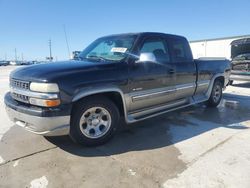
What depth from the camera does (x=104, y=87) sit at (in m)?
3.44

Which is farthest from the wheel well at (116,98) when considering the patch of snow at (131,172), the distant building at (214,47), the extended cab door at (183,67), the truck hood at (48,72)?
the distant building at (214,47)

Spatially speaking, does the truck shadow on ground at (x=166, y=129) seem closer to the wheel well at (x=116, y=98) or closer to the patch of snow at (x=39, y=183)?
the wheel well at (x=116, y=98)

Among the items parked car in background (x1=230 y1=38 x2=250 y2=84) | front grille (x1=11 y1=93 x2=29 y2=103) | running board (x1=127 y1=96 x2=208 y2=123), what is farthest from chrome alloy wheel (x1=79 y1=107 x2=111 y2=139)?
parked car in background (x1=230 y1=38 x2=250 y2=84)

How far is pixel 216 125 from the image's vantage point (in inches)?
188

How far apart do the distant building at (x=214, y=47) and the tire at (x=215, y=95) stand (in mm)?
17215

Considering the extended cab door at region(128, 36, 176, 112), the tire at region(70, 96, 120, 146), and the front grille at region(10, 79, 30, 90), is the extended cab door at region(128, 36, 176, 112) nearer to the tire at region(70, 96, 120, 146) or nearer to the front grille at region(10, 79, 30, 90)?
the tire at region(70, 96, 120, 146)

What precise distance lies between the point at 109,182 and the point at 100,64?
176 cm

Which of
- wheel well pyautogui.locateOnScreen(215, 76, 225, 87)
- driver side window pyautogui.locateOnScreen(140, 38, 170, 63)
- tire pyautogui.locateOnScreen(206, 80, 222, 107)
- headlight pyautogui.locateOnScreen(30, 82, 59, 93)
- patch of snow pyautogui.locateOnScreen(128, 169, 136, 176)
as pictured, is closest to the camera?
patch of snow pyautogui.locateOnScreen(128, 169, 136, 176)

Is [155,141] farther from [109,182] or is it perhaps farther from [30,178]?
[30,178]

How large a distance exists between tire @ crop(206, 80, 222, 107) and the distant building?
17215mm

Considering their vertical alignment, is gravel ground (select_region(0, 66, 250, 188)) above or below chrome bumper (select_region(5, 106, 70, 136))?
below

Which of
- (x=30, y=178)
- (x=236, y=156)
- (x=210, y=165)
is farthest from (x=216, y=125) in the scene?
(x=30, y=178)

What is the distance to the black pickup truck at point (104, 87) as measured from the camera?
310 centimetres

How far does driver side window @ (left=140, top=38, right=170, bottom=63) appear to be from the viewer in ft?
14.0
